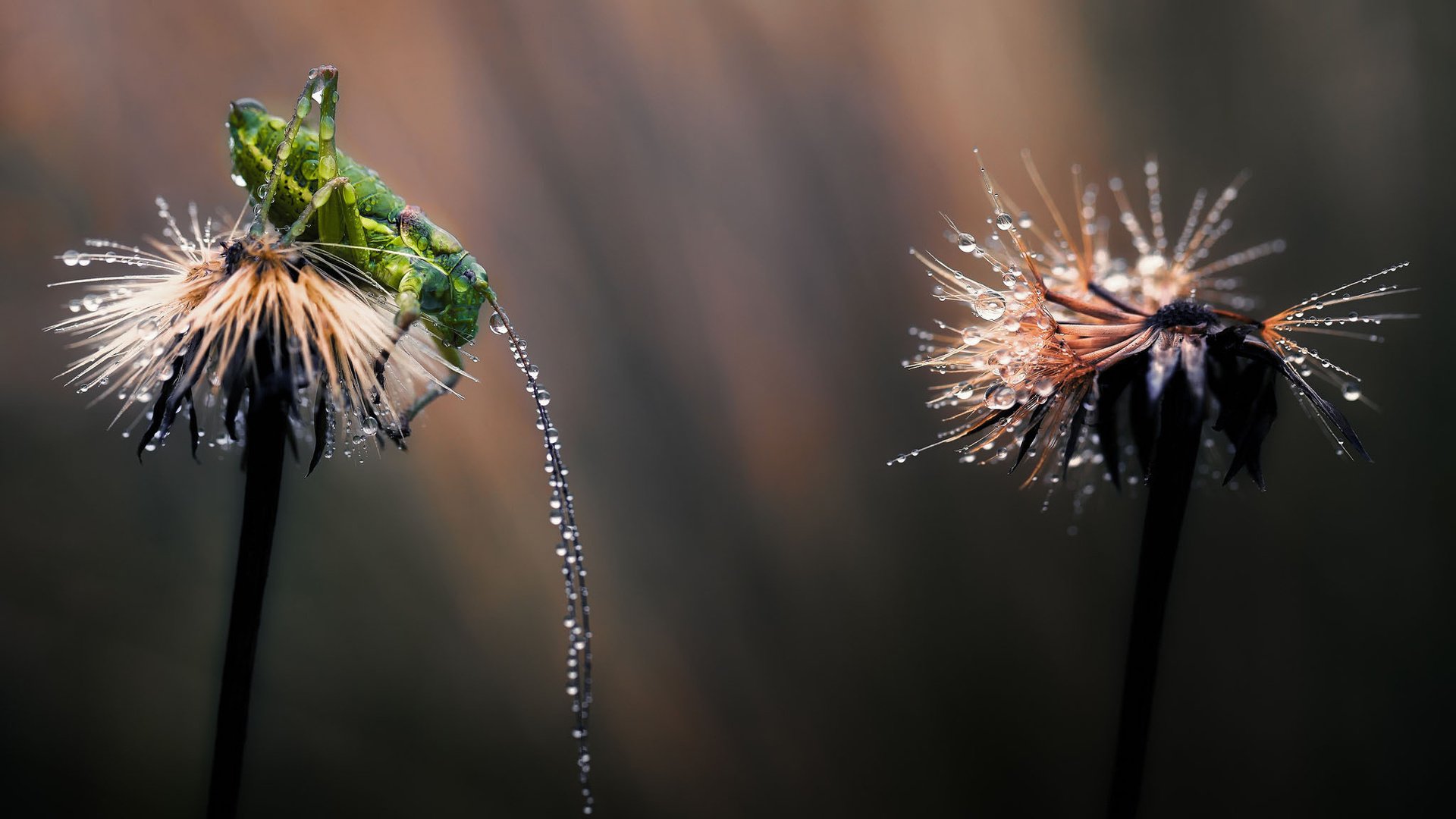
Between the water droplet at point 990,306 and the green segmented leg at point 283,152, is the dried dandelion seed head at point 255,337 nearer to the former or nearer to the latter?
the green segmented leg at point 283,152

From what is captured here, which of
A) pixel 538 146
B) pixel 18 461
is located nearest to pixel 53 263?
pixel 18 461

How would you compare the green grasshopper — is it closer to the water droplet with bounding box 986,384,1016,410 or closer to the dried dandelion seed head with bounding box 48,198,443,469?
the dried dandelion seed head with bounding box 48,198,443,469

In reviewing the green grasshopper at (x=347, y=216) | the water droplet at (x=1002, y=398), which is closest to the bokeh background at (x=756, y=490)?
the green grasshopper at (x=347, y=216)

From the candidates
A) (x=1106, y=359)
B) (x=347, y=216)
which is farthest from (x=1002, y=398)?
(x=347, y=216)

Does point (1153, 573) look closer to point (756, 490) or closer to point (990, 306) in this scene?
point (990, 306)

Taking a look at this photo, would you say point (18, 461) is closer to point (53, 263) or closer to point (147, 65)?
point (53, 263)
